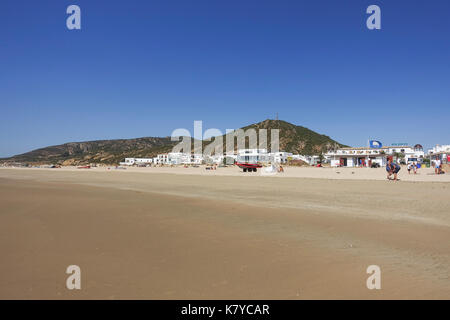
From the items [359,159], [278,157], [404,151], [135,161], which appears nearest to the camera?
[359,159]

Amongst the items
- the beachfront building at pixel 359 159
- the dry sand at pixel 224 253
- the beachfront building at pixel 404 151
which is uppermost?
the beachfront building at pixel 404 151

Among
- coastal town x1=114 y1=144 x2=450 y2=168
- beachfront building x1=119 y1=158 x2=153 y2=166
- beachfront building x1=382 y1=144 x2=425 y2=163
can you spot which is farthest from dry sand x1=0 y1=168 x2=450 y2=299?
beachfront building x1=119 y1=158 x2=153 y2=166

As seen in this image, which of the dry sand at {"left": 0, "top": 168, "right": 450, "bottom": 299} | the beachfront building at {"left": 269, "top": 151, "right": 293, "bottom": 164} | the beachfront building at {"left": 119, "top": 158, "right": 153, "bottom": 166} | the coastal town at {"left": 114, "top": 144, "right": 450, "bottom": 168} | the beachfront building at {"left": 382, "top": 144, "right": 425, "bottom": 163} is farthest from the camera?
the beachfront building at {"left": 119, "top": 158, "right": 153, "bottom": 166}

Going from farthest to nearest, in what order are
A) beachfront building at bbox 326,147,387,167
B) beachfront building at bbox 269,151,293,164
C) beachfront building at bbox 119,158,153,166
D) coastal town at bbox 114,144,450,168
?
beachfront building at bbox 119,158,153,166, beachfront building at bbox 269,151,293,164, coastal town at bbox 114,144,450,168, beachfront building at bbox 326,147,387,167

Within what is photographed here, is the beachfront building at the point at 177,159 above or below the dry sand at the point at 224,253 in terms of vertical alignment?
above

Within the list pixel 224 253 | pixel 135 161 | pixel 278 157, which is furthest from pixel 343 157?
pixel 135 161

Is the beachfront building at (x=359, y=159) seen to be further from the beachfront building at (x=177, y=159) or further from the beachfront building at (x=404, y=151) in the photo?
the beachfront building at (x=177, y=159)

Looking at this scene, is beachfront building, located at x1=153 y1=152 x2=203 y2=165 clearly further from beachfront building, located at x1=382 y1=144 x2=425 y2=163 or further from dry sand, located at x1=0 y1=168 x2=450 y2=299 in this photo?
dry sand, located at x1=0 y1=168 x2=450 y2=299

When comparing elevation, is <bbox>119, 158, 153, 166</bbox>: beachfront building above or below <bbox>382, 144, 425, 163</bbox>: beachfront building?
below

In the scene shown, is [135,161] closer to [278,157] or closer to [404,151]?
[278,157]

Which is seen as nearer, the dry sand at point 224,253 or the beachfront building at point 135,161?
the dry sand at point 224,253

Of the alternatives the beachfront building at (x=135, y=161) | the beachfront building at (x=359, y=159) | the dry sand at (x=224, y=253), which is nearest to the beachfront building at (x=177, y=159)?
the beachfront building at (x=135, y=161)

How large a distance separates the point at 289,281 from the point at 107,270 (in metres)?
2.53

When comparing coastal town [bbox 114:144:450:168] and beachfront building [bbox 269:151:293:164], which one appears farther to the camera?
beachfront building [bbox 269:151:293:164]
